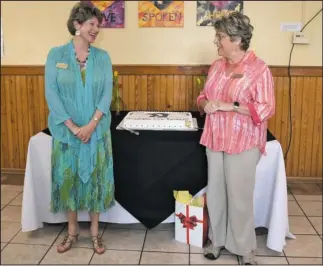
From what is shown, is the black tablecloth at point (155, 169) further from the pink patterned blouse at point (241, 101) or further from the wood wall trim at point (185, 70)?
the wood wall trim at point (185, 70)

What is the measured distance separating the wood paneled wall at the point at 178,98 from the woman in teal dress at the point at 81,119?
3.75 ft

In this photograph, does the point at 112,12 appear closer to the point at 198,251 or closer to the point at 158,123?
the point at 158,123

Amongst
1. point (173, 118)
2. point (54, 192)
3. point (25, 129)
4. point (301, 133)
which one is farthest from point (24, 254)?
point (301, 133)

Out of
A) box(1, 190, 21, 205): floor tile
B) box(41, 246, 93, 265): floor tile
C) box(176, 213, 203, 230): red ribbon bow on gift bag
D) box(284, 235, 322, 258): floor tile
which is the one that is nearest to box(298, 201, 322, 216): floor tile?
box(284, 235, 322, 258): floor tile

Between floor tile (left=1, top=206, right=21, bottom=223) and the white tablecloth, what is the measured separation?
34 cm

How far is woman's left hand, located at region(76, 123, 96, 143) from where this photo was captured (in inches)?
92.5

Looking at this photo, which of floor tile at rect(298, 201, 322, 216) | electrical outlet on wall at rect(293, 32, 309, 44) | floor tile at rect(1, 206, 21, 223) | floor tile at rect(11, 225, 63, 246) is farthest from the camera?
electrical outlet on wall at rect(293, 32, 309, 44)

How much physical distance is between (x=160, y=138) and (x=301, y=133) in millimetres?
1535

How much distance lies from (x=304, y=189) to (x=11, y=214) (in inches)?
91.3

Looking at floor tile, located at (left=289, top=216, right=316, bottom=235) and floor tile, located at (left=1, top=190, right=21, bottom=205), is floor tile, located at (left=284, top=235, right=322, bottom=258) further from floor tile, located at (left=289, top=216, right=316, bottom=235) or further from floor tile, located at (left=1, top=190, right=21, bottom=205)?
floor tile, located at (left=1, top=190, right=21, bottom=205)

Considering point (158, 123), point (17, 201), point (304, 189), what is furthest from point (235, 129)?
point (17, 201)

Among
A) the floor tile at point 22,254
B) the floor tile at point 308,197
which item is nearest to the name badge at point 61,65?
the floor tile at point 22,254

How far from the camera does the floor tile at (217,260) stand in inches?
96.2

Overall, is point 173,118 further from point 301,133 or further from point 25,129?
point 25,129
